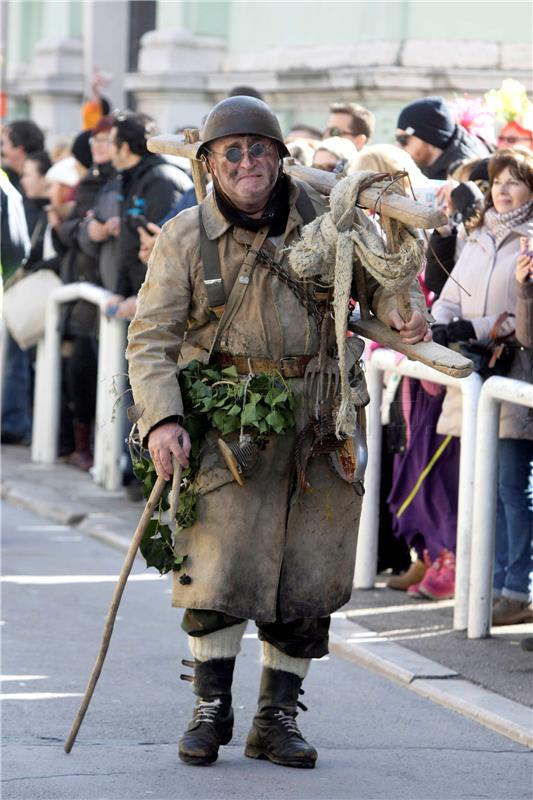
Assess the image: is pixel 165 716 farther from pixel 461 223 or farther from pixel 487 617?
pixel 461 223

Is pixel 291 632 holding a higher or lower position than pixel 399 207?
lower

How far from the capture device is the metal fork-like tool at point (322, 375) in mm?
6008

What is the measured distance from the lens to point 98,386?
12352 mm

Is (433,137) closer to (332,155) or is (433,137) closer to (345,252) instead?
(332,155)

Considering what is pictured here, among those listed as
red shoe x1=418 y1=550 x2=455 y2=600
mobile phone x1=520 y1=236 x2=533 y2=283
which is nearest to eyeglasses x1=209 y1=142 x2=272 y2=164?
mobile phone x1=520 y1=236 x2=533 y2=283

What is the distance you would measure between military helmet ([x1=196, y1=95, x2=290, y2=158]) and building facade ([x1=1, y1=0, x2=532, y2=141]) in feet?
25.7

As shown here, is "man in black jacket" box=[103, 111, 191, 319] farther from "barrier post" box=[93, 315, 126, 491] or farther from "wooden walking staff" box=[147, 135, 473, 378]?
"wooden walking staff" box=[147, 135, 473, 378]

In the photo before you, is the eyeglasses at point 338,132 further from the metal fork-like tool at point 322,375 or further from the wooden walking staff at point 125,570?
the wooden walking staff at point 125,570

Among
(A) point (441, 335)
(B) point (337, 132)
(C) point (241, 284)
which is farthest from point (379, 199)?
(B) point (337, 132)

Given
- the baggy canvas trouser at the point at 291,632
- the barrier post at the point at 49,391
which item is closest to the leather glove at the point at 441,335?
the baggy canvas trouser at the point at 291,632

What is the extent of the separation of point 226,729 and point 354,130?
5163 millimetres

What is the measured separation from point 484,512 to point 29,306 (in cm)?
608

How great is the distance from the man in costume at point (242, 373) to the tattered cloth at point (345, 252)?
12 cm

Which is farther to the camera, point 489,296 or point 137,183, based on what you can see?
point 137,183
